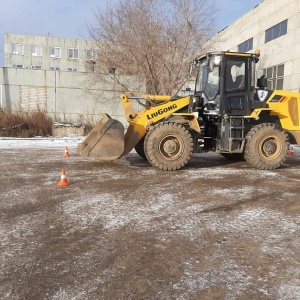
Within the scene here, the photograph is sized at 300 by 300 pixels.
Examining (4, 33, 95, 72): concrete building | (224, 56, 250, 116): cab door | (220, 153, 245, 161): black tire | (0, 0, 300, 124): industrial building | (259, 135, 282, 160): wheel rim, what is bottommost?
(220, 153, 245, 161): black tire

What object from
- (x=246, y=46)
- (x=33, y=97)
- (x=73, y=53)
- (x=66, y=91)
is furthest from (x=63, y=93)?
(x=73, y=53)

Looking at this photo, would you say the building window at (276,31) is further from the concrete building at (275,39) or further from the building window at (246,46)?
the building window at (246,46)

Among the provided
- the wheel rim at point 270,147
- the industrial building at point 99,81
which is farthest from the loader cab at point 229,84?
the industrial building at point 99,81

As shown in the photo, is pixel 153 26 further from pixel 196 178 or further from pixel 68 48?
pixel 68 48

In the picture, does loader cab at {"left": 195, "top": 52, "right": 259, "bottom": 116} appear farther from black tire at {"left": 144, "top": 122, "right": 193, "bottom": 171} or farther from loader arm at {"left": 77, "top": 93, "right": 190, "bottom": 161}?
black tire at {"left": 144, "top": 122, "right": 193, "bottom": 171}

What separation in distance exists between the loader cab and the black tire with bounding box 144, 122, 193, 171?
113cm

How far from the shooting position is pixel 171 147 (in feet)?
25.2

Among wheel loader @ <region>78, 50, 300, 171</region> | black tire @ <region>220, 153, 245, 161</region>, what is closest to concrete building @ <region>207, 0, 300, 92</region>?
black tire @ <region>220, 153, 245, 161</region>

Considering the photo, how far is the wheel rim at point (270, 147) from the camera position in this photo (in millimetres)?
8047

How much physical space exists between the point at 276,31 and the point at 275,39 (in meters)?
0.56

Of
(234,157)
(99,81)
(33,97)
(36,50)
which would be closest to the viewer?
(234,157)

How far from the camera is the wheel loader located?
7633mm

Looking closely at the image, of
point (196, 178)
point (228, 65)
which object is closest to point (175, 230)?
point (196, 178)

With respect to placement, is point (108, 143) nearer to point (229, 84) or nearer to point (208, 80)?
point (208, 80)
